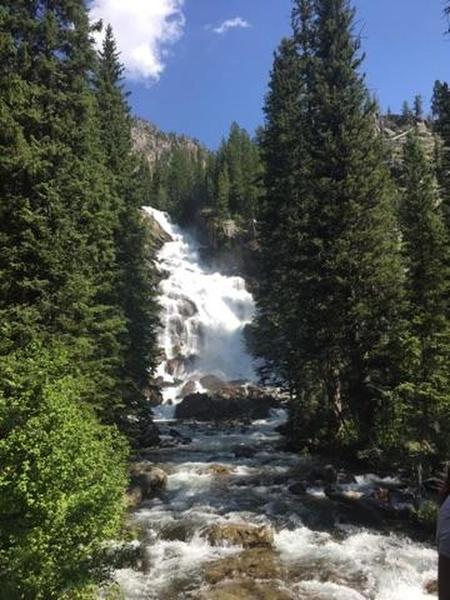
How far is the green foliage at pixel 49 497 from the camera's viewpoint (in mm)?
8758

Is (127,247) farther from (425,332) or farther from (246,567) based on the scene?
(246,567)

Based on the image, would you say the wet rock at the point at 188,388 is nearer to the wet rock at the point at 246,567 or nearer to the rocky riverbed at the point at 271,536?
the rocky riverbed at the point at 271,536

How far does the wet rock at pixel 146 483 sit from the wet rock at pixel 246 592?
7.47 meters

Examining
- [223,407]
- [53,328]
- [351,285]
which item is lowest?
[223,407]

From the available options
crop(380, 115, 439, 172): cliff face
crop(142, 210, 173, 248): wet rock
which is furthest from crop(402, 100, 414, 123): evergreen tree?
crop(142, 210, 173, 248): wet rock

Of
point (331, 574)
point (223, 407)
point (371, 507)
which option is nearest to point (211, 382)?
point (223, 407)

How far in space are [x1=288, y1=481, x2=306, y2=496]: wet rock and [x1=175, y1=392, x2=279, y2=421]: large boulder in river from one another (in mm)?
21160

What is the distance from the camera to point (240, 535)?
15906 millimetres

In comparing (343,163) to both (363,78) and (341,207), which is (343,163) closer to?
(341,207)

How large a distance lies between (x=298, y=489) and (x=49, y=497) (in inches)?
533

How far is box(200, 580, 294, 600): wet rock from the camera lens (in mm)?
12500

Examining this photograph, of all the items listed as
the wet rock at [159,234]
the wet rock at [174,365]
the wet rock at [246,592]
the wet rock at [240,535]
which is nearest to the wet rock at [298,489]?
the wet rock at [240,535]

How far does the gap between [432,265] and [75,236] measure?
460 inches

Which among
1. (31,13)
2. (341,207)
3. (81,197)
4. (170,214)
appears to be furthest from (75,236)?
(170,214)
